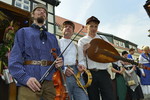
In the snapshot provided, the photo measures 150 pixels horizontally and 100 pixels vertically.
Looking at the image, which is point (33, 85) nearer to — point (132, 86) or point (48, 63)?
point (48, 63)

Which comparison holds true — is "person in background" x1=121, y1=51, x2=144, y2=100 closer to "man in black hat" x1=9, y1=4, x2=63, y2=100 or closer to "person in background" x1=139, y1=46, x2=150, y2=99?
"person in background" x1=139, y1=46, x2=150, y2=99

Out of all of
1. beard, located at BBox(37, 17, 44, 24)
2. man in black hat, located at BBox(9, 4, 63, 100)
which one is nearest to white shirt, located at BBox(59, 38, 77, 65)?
man in black hat, located at BBox(9, 4, 63, 100)

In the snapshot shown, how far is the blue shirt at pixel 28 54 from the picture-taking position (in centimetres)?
180

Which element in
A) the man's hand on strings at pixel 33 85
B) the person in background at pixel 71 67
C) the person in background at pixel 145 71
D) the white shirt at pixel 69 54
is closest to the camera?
the man's hand on strings at pixel 33 85

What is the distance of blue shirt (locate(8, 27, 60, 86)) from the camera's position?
70.8 inches

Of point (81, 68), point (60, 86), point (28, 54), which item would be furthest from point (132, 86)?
point (28, 54)

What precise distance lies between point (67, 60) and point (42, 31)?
2.94 ft

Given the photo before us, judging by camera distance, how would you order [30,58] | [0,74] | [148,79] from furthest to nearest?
[148,79], [0,74], [30,58]

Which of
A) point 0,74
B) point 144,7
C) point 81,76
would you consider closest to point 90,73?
point 81,76

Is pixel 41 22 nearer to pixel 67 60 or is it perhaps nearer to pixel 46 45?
pixel 46 45

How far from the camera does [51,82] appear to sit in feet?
6.81

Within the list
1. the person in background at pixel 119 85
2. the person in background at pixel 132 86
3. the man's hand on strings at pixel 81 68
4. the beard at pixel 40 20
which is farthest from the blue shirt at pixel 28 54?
the person in background at pixel 132 86

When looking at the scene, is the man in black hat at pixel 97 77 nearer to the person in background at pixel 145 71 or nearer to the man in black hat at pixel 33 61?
the man in black hat at pixel 33 61

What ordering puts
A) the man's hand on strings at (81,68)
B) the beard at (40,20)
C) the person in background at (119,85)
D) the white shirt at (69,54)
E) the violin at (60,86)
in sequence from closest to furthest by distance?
the violin at (60,86) < the beard at (40,20) < the man's hand on strings at (81,68) < the white shirt at (69,54) < the person in background at (119,85)
